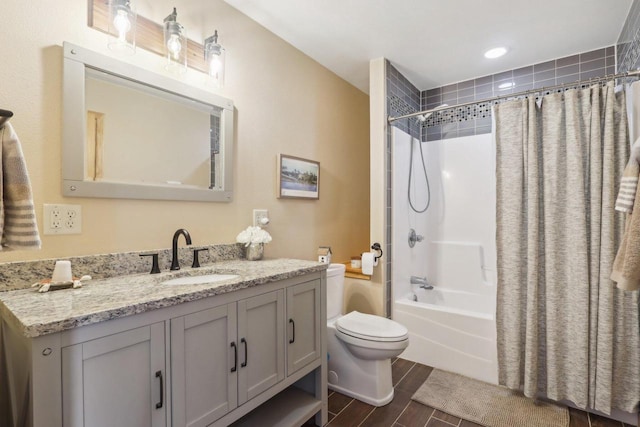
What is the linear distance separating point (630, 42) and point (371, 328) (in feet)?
8.08

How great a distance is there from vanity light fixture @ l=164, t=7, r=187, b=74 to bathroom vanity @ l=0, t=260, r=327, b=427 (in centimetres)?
108

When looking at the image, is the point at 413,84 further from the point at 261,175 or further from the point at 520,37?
the point at 261,175

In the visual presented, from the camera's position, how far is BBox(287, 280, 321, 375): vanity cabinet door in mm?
1574

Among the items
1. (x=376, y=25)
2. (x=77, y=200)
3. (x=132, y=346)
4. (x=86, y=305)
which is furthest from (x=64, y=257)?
(x=376, y=25)

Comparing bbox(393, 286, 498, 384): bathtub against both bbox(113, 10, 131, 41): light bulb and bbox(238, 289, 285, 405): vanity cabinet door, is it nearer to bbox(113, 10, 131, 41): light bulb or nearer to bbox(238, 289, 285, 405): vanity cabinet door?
bbox(238, 289, 285, 405): vanity cabinet door

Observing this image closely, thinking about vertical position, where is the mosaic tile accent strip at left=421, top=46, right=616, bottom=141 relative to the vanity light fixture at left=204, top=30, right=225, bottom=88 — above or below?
above

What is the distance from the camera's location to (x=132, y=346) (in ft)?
3.31

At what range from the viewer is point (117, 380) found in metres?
0.98

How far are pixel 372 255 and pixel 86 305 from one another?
1.90 meters

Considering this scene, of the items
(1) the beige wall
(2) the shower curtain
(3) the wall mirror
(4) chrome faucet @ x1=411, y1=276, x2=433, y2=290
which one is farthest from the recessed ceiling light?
(3) the wall mirror

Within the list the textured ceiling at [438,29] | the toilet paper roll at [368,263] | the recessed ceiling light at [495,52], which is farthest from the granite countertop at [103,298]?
the recessed ceiling light at [495,52]

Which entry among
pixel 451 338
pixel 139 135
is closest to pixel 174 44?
pixel 139 135

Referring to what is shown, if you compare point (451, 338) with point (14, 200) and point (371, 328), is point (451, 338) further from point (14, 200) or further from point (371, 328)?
point (14, 200)

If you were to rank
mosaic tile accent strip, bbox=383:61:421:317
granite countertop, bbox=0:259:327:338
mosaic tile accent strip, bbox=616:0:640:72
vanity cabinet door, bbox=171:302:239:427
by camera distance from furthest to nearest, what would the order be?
mosaic tile accent strip, bbox=383:61:421:317 < mosaic tile accent strip, bbox=616:0:640:72 < vanity cabinet door, bbox=171:302:239:427 < granite countertop, bbox=0:259:327:338
